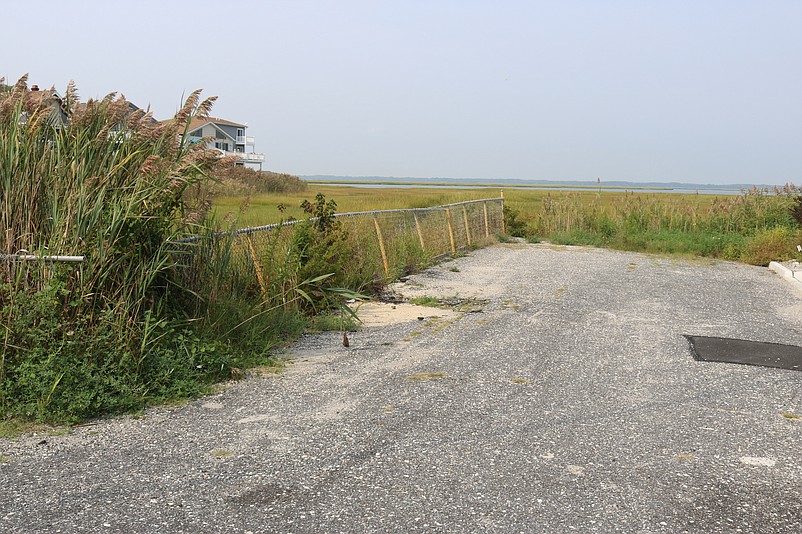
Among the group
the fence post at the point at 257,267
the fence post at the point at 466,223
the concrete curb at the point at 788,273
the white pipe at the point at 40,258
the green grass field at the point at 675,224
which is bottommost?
the concrete curb at the point at 788,273

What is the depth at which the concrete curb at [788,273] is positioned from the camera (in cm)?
1572

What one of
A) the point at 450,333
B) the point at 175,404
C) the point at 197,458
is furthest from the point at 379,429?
the point at 450,333

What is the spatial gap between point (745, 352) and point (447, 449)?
5129 millimetres

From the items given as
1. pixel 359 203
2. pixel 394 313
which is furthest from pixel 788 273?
pixel 359 203

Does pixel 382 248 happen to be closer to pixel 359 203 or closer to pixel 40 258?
pixel 40 258

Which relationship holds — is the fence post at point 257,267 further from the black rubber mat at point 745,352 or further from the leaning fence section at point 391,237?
the black rubber mat at point 745,352

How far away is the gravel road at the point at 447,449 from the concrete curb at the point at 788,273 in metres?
7.74

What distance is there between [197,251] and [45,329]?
1.75m

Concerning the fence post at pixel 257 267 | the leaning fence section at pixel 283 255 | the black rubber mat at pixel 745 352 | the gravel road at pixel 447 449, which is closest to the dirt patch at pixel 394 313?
the leaning fence section at pixel 283 255

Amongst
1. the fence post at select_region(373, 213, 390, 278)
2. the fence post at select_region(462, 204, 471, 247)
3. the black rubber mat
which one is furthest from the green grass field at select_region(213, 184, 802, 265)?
the black rubber mat

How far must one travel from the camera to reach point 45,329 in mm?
6273

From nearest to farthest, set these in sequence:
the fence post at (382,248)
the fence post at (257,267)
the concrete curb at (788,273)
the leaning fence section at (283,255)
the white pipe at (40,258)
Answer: the white pipe at (40,258) → the leaning fence section at (283,255) → the fence post at (257,267) → the fence post at (382,248) → the concrete curb at (788,273)

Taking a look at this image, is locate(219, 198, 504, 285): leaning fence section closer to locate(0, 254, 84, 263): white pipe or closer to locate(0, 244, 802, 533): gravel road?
locate(0, 244, 802, 533): gravel road

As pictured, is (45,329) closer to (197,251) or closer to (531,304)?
(197,251)
